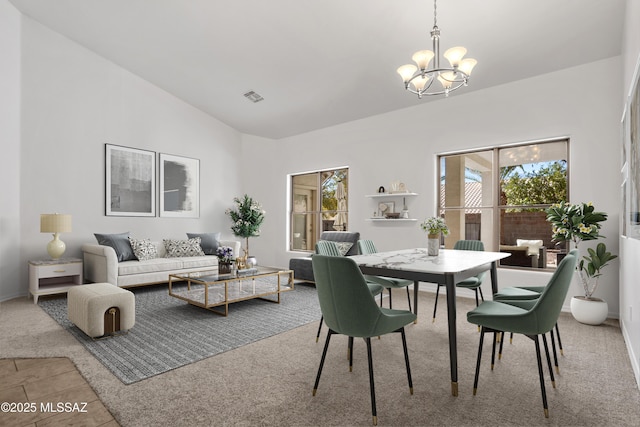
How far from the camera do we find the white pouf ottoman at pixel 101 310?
3.04m

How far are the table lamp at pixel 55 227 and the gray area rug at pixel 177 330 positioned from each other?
65cm

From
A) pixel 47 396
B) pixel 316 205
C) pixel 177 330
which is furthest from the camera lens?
pixel 316 205

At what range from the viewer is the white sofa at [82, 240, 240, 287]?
4633 millimetres

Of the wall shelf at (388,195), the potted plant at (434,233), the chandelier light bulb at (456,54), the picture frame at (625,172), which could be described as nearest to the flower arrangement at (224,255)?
the potted plant at (434,233)

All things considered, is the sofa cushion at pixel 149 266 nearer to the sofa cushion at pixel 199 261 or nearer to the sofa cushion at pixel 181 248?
the sofa cushion at pixel 199 261

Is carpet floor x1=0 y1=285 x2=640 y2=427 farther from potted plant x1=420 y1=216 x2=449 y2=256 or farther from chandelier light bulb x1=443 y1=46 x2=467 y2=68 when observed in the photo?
chandelier light bulb x1=443 y1=46 x2=467 y2=68

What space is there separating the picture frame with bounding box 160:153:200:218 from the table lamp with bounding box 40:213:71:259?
1.69 metres

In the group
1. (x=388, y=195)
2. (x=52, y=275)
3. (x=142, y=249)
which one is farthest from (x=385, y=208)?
(x=52, y=275)

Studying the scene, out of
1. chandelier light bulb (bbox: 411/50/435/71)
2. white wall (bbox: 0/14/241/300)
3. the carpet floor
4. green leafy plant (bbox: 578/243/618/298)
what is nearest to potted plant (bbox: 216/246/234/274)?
the carpet floor

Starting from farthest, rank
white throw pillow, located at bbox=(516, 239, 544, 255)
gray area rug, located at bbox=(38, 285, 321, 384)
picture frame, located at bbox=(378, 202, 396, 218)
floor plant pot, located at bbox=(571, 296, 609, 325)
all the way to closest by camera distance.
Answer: picture frame, located at bbox=(378, 202, 396, 218) → white throw pillow, located at bbox=(516, 239, 544, 255) → floor plant pot, located at bbox=(571, 296, 609, 325) → gray area rug, located at bbox=(38, 285, 321, 384)

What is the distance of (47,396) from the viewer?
2133 mm

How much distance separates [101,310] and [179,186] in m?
3.77

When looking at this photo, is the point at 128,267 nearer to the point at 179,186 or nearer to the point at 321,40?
the point at 179,186

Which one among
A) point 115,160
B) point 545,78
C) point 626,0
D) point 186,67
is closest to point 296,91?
point 186,67
